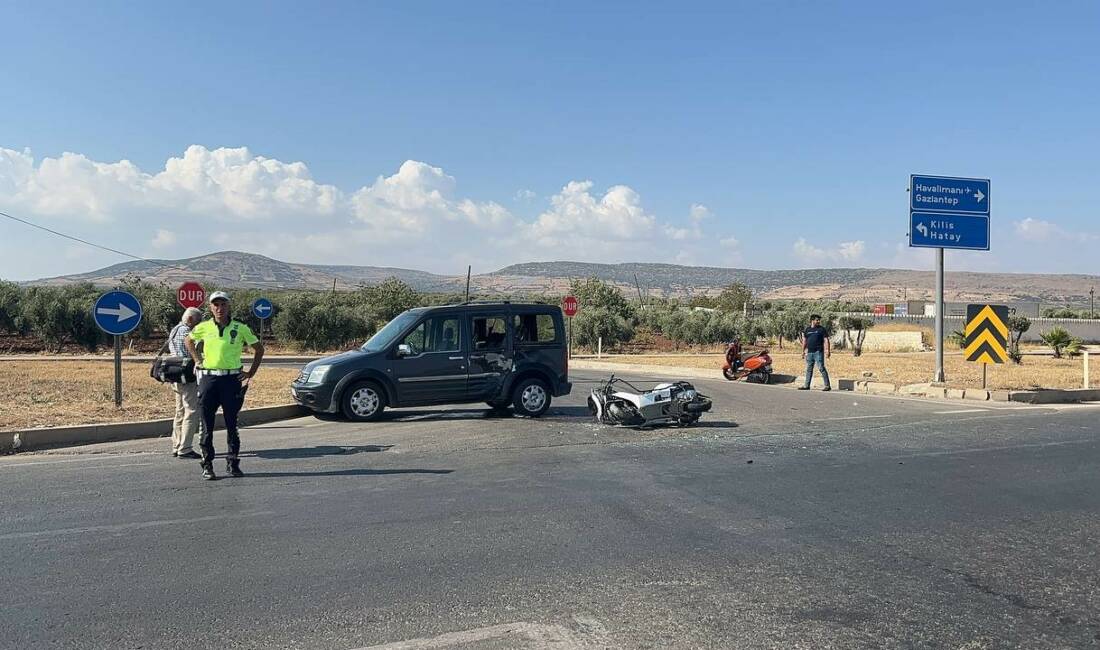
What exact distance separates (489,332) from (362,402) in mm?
2316

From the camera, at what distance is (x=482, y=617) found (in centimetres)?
446

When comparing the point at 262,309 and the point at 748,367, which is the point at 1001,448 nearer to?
the point at 748,367

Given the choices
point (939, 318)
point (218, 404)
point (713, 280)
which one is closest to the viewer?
point (218, 404)

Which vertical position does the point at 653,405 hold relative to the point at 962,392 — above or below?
above

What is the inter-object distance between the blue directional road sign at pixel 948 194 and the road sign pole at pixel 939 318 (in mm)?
1170

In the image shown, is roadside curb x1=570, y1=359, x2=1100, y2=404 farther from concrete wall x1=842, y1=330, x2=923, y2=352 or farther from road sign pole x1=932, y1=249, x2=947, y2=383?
Result: concrete wall x1=842, y1=330, x2=923, y2=352

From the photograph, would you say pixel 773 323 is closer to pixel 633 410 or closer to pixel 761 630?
pixel 633 410

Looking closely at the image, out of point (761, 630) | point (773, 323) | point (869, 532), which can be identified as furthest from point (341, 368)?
point (773, 323)

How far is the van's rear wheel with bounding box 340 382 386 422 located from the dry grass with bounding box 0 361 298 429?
2281 millimetres

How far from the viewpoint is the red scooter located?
2250cm

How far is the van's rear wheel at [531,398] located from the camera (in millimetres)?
13523

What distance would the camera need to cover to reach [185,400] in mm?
9547

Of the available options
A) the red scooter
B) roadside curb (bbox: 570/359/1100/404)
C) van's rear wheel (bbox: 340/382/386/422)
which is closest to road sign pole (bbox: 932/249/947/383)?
roadside curb (bbox: 570/359/1100/404)

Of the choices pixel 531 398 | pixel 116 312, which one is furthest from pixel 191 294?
pixel 531 398
